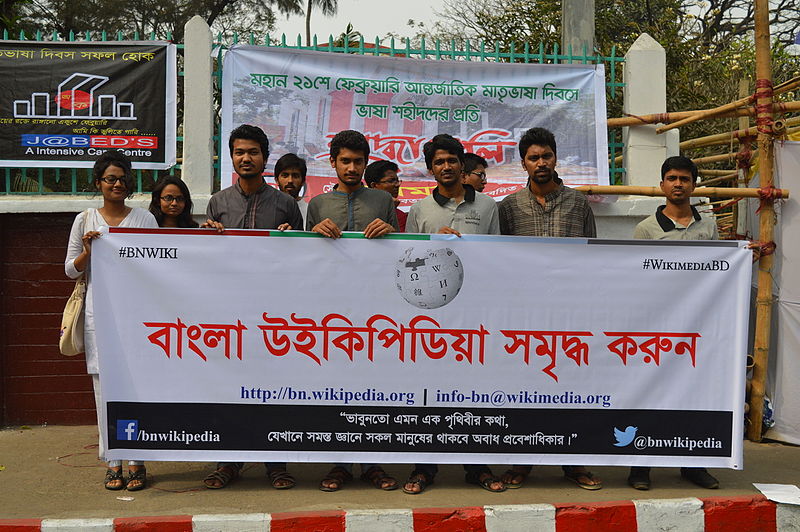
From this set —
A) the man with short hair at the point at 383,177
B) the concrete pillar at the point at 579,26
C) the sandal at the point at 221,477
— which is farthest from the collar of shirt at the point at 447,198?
the concrete pillar at the point at 579,26

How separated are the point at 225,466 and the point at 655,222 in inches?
105

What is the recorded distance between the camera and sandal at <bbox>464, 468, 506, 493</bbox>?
4562 millimetres

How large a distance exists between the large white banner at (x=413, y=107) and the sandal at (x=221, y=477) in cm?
247

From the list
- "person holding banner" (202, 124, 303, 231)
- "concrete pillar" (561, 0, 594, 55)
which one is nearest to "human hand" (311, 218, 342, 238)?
"person holding banner" (202, 124, 303, 231)

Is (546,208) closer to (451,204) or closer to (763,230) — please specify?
(451,204)

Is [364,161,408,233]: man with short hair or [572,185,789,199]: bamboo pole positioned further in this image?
[572,185,789,199]: bamboo pole

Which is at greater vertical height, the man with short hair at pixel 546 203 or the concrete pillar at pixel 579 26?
the concrete pillar at pixel 579 26

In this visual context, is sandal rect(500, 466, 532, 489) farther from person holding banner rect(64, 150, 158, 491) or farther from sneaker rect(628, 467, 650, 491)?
person holding banner rect(64, 150, 158, 491)

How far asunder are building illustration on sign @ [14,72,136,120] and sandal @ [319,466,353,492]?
314 centimetres

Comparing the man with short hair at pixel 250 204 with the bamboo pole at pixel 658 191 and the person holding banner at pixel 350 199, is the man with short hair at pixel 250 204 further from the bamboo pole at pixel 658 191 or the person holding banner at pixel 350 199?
the bamboo pole at pixel 658 191

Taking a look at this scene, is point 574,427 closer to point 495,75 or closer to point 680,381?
point 680,381

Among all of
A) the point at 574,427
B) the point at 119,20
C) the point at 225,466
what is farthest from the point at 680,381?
the point at 119,20

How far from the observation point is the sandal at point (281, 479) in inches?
181

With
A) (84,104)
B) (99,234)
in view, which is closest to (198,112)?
(84,104)
